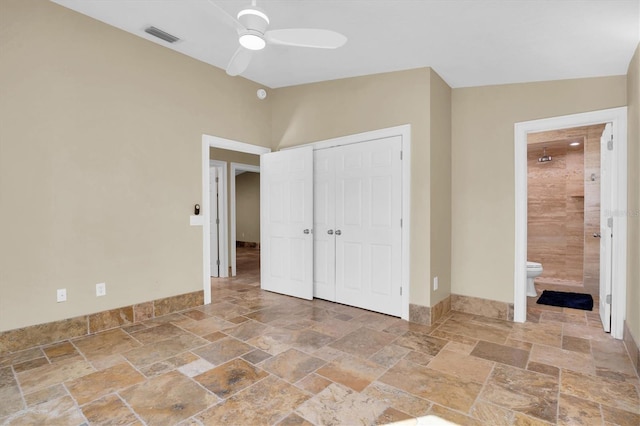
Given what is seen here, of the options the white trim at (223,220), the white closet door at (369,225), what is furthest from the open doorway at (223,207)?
the white closet door at (369,225)

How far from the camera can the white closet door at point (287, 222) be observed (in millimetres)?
4293

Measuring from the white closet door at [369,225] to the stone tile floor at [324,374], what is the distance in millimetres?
394

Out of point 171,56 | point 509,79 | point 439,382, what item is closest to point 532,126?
point 509,79

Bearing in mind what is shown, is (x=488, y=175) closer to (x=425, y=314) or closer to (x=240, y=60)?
(x=425, y=314)

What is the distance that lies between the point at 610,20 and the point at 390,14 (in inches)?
59.7

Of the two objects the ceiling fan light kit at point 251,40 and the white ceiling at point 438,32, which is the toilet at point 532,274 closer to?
the white ceiling at point 438,32

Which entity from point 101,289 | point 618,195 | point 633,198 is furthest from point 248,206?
point 633,198

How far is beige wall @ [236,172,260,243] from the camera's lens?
1041 centimetres

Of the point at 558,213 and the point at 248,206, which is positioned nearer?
the point at 558,213

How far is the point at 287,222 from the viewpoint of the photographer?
4.51 metres

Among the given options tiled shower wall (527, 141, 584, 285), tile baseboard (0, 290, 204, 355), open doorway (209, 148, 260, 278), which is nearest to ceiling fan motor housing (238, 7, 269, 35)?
tile baseboard (0, 290, 204, 355)

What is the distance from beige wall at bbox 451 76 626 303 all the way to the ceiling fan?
2309mm

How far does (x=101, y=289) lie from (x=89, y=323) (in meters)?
0.31

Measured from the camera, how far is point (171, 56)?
12.0 feet
